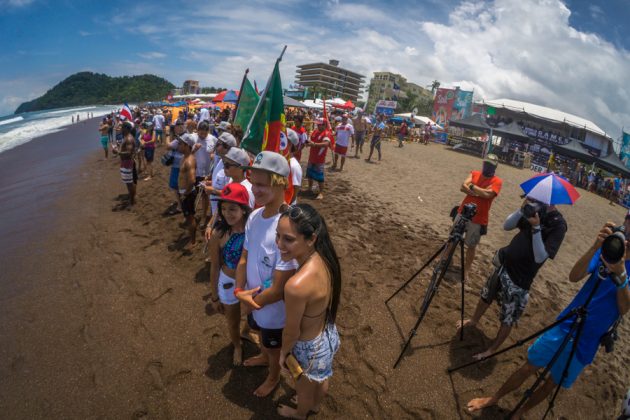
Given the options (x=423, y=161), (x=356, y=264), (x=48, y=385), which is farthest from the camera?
(x=423, y=161)

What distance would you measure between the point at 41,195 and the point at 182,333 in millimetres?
7091

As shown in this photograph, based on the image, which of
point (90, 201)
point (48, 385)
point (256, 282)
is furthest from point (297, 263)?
point (90, 201)

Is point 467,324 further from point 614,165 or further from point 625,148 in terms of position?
point 625,148

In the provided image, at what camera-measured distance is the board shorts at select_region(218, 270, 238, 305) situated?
2.65 m

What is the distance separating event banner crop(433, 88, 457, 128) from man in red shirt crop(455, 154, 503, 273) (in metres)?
56.9

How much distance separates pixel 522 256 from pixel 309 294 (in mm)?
2392

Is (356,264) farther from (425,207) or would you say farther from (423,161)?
(423,161)

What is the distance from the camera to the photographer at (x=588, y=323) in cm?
215

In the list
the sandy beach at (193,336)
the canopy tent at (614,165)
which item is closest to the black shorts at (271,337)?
the sandy beach at (193,336)

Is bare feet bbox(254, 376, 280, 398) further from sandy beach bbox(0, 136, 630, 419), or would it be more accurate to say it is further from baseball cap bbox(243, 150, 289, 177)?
baseball cap bbox(243, 150, 289, 177)

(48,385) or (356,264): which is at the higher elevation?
(356,264)

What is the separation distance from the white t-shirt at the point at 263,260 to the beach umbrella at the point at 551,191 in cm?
233

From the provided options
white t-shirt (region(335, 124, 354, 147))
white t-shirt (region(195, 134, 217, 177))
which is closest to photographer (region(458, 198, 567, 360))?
white t-shirt (region(195, 134, 217, 177))

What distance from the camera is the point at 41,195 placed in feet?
25.3
